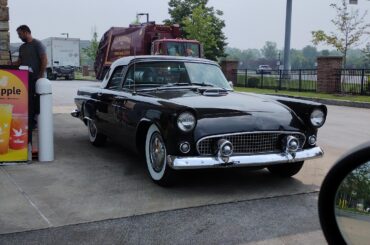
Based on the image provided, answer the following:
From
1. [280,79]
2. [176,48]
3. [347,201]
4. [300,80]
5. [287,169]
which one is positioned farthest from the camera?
[280,79]

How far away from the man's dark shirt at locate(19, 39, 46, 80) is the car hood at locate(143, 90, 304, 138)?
319 cm

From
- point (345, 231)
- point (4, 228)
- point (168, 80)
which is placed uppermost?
point (168, 80)

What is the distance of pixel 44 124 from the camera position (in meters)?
6.53

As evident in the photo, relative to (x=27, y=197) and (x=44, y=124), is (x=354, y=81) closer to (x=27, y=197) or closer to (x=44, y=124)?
(x=44, y=124)

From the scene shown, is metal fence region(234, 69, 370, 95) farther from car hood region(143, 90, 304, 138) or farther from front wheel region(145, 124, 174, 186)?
front wheel region(145, 124, 174, 186)

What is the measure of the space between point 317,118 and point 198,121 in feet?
4.95

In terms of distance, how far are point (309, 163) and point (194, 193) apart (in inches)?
90.6

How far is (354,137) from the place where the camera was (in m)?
9.25

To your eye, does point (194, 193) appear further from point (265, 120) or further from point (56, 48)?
point (56, 48)

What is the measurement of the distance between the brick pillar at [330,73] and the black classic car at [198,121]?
16228 mm

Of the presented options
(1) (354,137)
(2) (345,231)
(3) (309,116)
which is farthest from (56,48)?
(2) (345,231)

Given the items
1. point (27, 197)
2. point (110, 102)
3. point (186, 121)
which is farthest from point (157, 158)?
point (110, 102)

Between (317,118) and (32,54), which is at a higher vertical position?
(32,54)

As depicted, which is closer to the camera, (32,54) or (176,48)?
(32,54)
